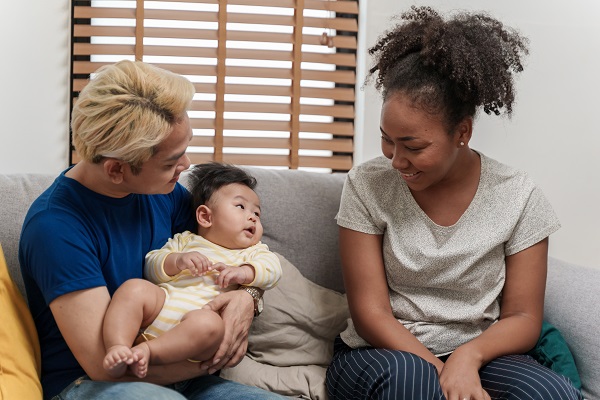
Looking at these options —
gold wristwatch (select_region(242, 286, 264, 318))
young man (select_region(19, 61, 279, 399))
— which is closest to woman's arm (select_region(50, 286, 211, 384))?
young man (select_region(19, 61, 279, 399))

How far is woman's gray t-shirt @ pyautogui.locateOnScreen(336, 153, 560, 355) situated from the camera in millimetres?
1938

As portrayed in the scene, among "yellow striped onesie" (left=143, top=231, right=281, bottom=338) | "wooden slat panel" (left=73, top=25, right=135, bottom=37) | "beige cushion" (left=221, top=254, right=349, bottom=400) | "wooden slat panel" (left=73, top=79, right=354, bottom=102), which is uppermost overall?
"wooden slat panel" (left=73, top=25, right=135, bottom=37)

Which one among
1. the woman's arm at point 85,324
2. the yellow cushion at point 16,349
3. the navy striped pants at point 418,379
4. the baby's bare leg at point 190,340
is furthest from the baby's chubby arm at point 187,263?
the navy striped pants at point 418,379

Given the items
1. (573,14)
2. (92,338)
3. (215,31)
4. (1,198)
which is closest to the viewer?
(92,338)

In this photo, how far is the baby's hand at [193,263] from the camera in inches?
68.5

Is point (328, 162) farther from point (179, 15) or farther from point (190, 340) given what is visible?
point (190, 340)

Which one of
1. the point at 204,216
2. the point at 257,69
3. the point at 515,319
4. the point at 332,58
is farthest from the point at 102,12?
the point at 515,319

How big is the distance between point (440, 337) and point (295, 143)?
1.32 meters

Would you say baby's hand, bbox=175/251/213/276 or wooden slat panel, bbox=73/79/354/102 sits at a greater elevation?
wooden slat panel, bbox=73/79/354/102

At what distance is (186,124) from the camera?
66.2 inches

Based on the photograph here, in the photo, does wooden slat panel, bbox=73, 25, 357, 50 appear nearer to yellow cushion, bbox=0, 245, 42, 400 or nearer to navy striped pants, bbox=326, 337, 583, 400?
yellow cushion, bbox=0, 245, 42, 400

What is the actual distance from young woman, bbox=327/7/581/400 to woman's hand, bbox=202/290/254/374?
0.28 meters

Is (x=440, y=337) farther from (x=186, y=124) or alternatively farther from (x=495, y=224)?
(x=186, y=124)

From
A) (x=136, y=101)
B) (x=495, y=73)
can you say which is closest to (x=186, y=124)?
(x=136, y=101)
